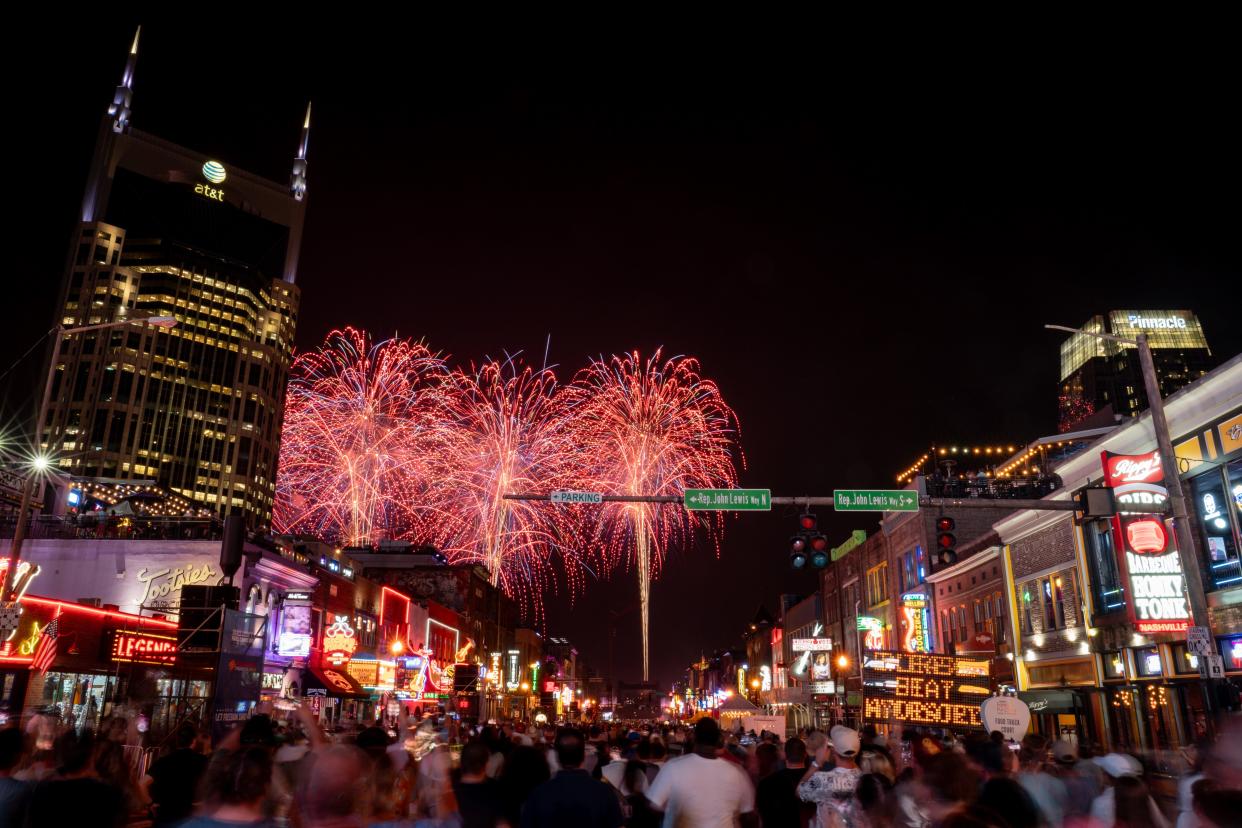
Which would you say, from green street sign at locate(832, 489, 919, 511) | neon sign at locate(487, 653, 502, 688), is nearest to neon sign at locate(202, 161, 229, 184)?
neon sign at locate(487, 653, 502, 688)

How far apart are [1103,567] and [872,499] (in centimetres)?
1396

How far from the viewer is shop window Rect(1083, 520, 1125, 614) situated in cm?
2898

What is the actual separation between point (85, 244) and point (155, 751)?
464 feet

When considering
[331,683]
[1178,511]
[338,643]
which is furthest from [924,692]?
[338,643]

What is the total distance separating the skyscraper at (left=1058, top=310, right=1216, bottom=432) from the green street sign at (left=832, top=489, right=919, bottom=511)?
159493 mm

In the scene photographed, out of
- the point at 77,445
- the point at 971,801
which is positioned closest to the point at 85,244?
the point at 77,445

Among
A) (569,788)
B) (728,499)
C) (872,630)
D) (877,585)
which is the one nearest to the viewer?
(569,788)

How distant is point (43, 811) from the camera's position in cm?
543

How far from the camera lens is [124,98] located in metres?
170

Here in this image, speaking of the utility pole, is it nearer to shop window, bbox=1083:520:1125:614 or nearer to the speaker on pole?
shop window, bbox=1083:520:1125:614

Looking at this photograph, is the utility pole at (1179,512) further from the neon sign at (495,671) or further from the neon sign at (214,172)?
the neon sign at (214,172)

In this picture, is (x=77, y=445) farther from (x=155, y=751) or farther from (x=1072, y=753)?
(x=1072, y=753)

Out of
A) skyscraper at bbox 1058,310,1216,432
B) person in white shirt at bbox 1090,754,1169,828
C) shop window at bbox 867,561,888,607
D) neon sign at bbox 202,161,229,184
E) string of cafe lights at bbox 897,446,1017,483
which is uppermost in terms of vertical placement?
neon sign at bbox 202,161,229,184

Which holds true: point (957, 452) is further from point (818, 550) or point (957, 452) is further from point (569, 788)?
point (569, 788)
